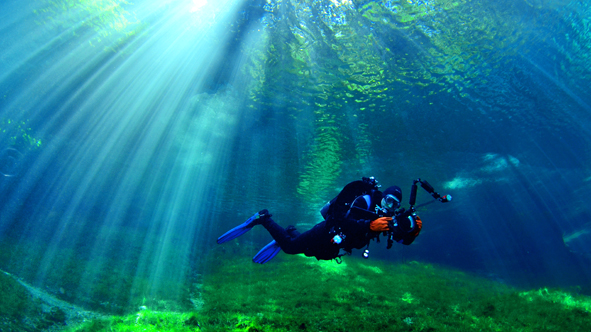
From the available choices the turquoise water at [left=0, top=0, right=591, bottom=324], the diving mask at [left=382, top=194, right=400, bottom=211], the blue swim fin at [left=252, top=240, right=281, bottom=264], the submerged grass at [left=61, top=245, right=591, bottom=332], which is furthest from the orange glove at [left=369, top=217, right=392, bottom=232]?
the turquoise water at [left=0, top=0, right=591, bottom=324]

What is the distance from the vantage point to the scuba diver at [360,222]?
3.85 metres

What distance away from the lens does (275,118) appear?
13.3m

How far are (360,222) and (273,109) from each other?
30.7ft

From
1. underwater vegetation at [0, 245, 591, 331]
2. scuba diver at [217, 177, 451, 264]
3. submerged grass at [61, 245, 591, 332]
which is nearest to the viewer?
scuba diver at [217, 177, 451, 264]

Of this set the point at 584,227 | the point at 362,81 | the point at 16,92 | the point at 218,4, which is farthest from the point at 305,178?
the point at 584,227

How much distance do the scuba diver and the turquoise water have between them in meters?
5.97

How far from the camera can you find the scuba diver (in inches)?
151

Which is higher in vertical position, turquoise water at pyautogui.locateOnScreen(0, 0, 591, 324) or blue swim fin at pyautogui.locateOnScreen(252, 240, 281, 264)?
turquoise water at pyautogui.locateOnScreen(0, 0, 591, 324)

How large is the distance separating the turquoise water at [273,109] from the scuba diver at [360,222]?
5.97 metres

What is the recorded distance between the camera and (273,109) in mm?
12562

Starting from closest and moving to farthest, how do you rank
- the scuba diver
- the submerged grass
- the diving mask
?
1. the scuba diver
2. the diving mask
3. the submerged grass

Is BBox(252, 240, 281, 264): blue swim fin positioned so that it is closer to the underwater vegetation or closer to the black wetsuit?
the black wetsuit

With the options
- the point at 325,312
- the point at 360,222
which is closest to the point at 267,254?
the point at 325,312

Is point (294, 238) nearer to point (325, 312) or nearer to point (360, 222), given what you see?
point (360, 222)
